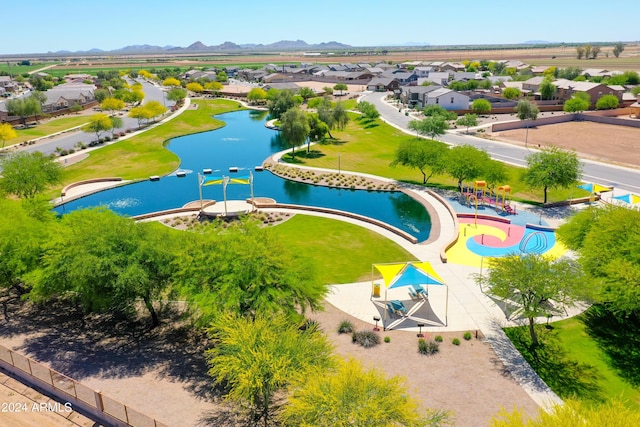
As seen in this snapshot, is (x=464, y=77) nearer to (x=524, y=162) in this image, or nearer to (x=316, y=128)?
(x=316, y=128)

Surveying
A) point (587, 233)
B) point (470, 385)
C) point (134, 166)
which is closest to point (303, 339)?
point (470, 385)

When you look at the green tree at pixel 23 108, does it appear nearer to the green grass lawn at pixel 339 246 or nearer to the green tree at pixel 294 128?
the green tree at pixel 294 128

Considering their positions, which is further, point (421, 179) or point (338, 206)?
point (421, 179)

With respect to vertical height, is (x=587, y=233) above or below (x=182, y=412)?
above

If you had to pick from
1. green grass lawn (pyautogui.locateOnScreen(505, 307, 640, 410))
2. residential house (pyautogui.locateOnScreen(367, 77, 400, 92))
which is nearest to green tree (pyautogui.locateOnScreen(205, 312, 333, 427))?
green grass lawn (pyautogui.locateOnScreen(505, 307, 640, 410))

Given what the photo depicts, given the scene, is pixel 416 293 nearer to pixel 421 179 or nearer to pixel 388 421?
pixel 388 421
